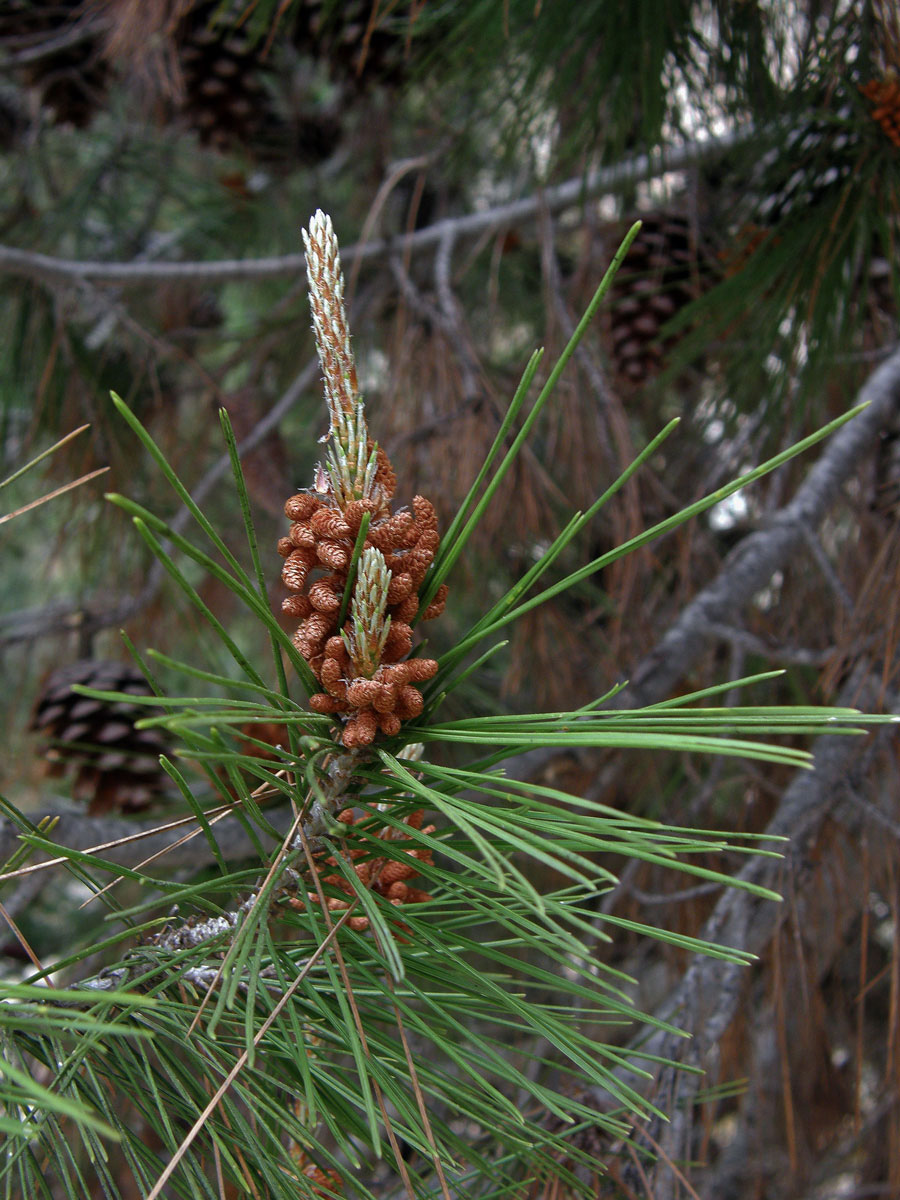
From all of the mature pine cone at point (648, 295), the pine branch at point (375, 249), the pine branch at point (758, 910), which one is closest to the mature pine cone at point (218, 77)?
the pine branch at point (375, 249)

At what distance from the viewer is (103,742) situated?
3.29 ft

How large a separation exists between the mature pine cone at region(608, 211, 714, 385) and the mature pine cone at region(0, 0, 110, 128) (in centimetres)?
81

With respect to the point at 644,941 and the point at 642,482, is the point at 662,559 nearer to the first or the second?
the point at 642,482

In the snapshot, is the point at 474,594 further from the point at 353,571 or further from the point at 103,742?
the point at 353,571

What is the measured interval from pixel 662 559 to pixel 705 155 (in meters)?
0.48

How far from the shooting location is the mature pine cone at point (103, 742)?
1000 millimetres

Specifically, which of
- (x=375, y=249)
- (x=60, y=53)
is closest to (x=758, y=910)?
(x=375, y=249)

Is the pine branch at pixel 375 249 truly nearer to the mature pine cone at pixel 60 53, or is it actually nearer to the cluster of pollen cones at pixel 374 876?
the mature pine cone at pixel 60 53

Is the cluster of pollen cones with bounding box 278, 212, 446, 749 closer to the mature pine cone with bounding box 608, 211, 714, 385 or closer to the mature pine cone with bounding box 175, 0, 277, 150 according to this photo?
the mature pine cone with bounding box 608, 211, 714, 385

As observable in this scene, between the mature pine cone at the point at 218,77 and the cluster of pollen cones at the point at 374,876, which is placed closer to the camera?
→ the cluster of pollen cones at the point at 374,876

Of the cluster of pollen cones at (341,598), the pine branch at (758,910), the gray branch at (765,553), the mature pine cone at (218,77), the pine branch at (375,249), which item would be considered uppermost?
the mature pine cone at (218,77)

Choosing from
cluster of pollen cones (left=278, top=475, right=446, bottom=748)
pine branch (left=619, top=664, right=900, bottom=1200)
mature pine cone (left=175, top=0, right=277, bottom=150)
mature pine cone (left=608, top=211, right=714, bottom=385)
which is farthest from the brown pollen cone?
mature pine cone (left=175, top=0, right=277, bottom=150)

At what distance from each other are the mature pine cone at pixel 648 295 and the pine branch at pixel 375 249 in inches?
2.8

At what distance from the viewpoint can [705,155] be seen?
3.53 ft
